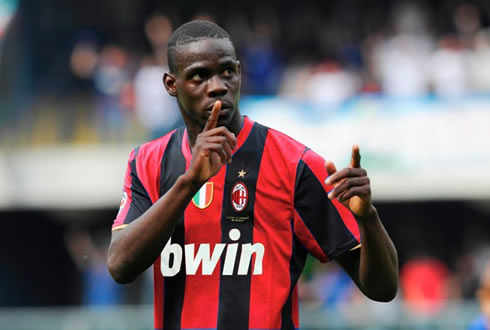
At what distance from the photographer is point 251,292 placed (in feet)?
11.2

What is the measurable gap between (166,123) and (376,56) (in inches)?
134

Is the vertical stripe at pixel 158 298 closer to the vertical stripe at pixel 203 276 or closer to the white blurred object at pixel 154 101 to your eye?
the vertical stripe at pixel 203 276

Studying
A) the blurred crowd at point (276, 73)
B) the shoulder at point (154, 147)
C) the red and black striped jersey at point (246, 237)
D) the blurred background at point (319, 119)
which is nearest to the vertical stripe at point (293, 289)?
the red and black striped jersey at point (246, 237)

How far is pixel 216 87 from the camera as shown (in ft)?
10.9

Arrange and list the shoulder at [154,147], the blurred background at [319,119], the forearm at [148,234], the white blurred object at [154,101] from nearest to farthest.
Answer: the forearm at [148,234], the shoulder at [154,147], the white blurred object at [154,101], the blurred background at [319,119]

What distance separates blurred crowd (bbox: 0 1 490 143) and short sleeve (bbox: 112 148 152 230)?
9951 millimetres

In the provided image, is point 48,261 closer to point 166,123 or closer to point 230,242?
point 166,123

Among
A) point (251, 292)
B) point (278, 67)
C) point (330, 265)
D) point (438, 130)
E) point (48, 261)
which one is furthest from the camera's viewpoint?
point (48, 261)

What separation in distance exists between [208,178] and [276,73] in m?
11.9

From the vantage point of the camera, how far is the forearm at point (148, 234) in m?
3.20

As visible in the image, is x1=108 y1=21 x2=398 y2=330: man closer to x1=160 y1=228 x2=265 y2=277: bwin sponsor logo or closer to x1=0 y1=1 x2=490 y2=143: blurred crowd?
x1=160 y1=228 x2=265 y2=277: bwin sponsor logo

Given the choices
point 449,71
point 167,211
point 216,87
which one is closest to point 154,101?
point 449,71

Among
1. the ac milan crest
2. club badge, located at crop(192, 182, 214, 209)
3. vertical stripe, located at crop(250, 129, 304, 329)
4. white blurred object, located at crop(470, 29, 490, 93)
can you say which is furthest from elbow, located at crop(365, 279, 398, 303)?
white blurred object, located at crop(470, 29, 490, 93)

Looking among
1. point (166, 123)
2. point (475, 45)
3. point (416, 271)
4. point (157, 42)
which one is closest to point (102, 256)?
point (166, 123)
